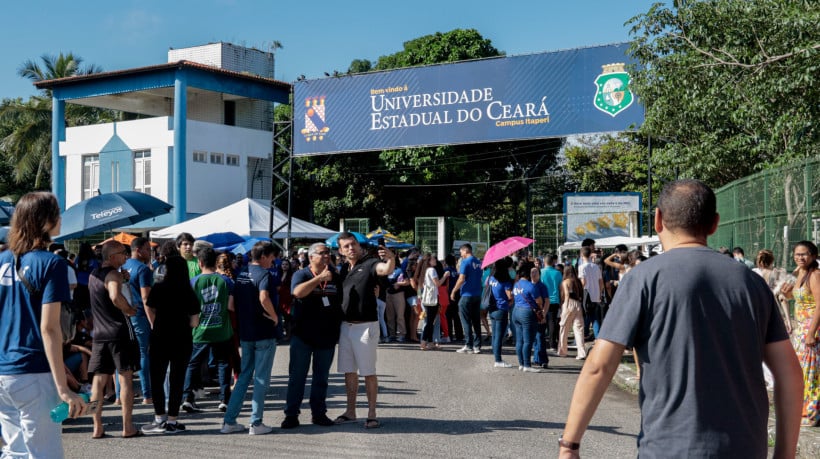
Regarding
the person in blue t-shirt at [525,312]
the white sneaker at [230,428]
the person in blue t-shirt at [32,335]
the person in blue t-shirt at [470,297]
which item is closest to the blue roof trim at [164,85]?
the person in blue t-shirt at [470,297]

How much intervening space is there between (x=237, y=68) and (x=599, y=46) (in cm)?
2271

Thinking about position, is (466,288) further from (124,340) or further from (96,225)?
(124,340)

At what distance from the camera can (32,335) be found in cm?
441

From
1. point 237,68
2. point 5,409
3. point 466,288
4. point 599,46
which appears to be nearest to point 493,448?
point 5,409

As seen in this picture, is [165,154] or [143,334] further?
[165,154]

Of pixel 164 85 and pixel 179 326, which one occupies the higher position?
pixel 164 85

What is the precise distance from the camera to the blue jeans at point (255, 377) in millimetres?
8250

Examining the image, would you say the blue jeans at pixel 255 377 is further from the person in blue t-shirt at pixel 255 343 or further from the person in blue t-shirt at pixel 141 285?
the person in blue t-shirt at pixel 141 285

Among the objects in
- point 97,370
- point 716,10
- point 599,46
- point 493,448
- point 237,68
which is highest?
point 237,68

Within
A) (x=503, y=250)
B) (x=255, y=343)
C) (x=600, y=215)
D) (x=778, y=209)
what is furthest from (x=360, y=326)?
(x=600, y=215)

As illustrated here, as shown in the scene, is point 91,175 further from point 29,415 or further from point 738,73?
point 29,415

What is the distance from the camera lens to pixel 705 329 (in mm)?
3018

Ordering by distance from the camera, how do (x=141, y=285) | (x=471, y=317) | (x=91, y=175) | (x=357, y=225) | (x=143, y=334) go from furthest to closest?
(x=91, y=175), (x=357, y=225), (x=471, y=317), (x=143, y=334), (x=141, y=285)

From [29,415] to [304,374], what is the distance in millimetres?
4372
